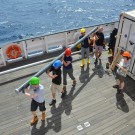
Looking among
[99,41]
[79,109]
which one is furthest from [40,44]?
[79,109]

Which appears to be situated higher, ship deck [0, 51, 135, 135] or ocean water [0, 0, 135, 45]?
ship deck [0, 51, 135, 135]

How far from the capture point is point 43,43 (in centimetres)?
1267

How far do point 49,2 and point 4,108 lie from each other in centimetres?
3374

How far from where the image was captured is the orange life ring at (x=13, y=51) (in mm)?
11609

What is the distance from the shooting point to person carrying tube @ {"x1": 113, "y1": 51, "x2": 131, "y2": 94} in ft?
29.2

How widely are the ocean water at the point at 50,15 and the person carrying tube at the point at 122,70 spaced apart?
17.4 meters

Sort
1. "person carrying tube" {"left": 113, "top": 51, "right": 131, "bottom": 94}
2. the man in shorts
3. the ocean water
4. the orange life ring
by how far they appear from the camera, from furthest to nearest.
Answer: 1. the ocean water
2. the orange life ring
3. the man in shorts
4. "person carrying tube" {"left": 113, "top": 51, "right": 131, "bottom": 94}

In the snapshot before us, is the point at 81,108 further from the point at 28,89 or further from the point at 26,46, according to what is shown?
the point at 26,46

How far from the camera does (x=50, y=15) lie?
3350 centimetres

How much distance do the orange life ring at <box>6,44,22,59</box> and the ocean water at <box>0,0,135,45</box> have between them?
1295 cm

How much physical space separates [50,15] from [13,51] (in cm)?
2289

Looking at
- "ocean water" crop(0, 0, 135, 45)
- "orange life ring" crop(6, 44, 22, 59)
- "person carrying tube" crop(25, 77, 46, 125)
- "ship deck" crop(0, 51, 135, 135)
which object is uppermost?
"person carrying tube" crop(25, 77, 46, 125)

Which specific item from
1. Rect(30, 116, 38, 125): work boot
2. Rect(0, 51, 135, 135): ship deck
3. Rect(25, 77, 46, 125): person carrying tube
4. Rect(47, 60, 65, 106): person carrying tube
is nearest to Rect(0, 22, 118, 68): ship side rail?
Rect(0, 51, 135, 135): ship deck

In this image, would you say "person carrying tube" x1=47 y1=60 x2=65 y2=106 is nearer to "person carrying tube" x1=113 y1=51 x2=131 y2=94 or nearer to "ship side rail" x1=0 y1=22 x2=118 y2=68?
"person carrying tube" x1=113 y1=51 x2=131 y2=94
